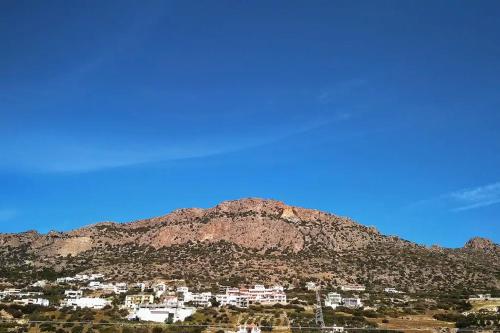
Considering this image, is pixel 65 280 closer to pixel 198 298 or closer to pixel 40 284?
pixel 40 284

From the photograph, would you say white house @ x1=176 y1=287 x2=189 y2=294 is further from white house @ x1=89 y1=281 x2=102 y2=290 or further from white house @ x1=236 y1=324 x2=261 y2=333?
white house @ x1=236 y1=324 x2=261 y2=333

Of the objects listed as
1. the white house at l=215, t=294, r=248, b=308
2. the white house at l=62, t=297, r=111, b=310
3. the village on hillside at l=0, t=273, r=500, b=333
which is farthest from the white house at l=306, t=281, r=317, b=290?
the white house at l=62, t=297, r=111, b=310

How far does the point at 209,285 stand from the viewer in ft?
381

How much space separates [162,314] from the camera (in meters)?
88.0

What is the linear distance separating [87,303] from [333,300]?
42.3 meters

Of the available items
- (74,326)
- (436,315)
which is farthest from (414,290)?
(74,326)

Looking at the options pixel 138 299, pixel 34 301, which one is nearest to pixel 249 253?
pixel 138 299

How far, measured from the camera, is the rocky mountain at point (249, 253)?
12231cm

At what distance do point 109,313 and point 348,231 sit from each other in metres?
82.5

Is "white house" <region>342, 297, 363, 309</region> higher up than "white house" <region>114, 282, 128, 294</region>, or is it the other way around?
"white house" <region>114, 282, 128, 294</region>

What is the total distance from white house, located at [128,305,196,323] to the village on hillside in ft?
0.51

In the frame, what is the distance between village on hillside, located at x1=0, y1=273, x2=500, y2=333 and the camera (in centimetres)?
7756

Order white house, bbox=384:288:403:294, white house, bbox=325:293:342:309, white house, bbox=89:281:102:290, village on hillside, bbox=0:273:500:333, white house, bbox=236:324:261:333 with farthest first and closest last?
1. white house, bbox=89:281:102:290
2. white house, bbox=384:288:403:294
3. white house, bbox=325:293:342:309
4. village on hillside, bbox=0:273:500:333
5. white house, bbox=236:324:261:333

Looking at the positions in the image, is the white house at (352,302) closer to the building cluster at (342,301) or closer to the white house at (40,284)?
the building cluster at (342,301)
